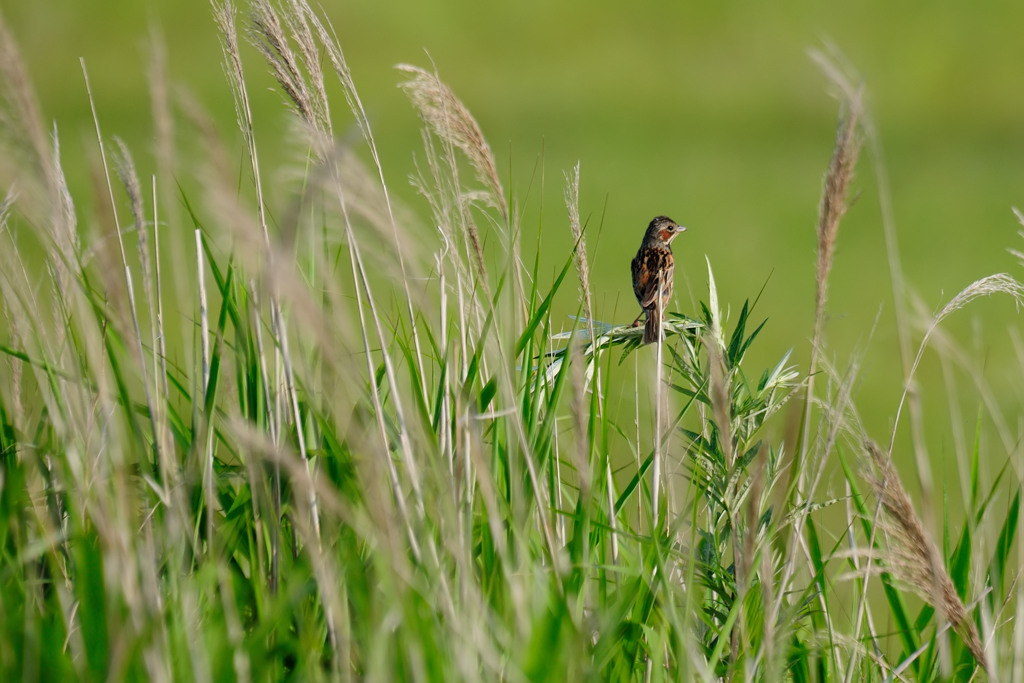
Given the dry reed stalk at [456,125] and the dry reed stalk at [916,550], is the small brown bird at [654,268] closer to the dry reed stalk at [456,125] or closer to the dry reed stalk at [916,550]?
the dry reed stalk at [456,125]

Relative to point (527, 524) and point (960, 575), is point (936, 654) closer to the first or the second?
point (960, 575)

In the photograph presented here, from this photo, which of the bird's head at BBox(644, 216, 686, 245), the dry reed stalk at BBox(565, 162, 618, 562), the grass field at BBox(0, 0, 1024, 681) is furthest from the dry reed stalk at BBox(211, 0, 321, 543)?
the bird's head at BBox(644, 216, 686, 245)

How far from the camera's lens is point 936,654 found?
1422 millimetres

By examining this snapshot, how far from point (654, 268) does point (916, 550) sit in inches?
36.7

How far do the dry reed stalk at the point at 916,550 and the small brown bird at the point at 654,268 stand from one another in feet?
1.89

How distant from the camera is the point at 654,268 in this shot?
73.7 inches

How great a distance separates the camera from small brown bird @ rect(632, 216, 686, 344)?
174 cm

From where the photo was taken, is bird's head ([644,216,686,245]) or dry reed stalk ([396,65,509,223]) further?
bird's head ([644,216,686,245])

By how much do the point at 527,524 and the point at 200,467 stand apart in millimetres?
446

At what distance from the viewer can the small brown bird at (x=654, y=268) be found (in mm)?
1741

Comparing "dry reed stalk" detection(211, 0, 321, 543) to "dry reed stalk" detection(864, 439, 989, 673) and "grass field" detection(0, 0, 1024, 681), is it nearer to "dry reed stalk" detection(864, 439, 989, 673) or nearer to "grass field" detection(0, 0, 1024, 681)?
"grass field" detection(0, 0, 1024, 681)

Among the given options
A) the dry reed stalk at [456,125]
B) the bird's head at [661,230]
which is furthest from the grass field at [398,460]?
the bird's head at [661,230]

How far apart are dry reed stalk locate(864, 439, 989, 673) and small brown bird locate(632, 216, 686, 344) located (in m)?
0.58

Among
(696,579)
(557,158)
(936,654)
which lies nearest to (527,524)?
(696,579)
